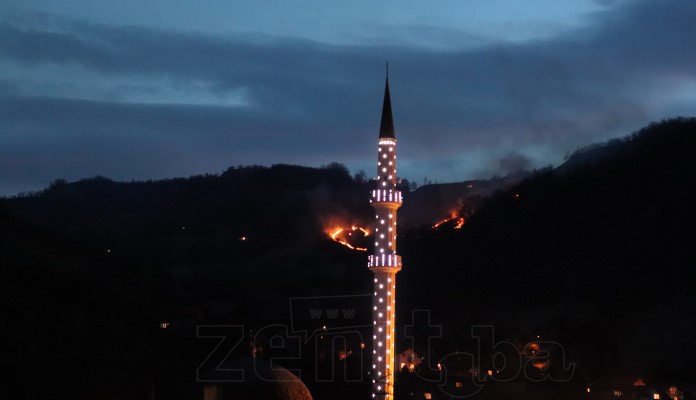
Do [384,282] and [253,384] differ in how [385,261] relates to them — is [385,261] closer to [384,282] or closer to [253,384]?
[384,282]

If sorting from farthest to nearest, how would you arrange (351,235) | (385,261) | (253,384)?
(351,235) < (385,261) < (253,384)

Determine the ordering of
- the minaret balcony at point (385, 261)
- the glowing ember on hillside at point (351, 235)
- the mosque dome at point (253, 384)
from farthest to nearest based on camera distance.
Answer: the glowing ember on hillside at point (351, 235) → the minaret balcony at point (385, 261) → the mosque dome at point (253, 384)

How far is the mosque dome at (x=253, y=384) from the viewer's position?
72.4 meters

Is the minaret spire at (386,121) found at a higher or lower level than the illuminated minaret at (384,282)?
higher

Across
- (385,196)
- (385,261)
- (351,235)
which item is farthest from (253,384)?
(351,235)

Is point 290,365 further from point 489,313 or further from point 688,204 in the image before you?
point 688,204

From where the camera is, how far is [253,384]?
72.9 metres

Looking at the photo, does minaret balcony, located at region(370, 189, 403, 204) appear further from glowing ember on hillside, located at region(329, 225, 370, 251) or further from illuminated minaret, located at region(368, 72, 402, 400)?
glowing ember on hillside, located at region(329, 225, 370, 251)

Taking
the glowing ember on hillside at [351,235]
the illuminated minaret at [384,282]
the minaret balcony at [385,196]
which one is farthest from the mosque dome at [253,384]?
the glowing ember on hillside at [351,235]

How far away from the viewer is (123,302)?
365ft

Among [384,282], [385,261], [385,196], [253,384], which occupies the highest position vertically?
[385,196]

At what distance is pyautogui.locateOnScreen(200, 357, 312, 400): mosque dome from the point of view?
237ft

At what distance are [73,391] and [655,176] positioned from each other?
273ft

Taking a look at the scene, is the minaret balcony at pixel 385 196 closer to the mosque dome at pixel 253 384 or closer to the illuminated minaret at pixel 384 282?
the illuminated minaret at pixel 384 282
